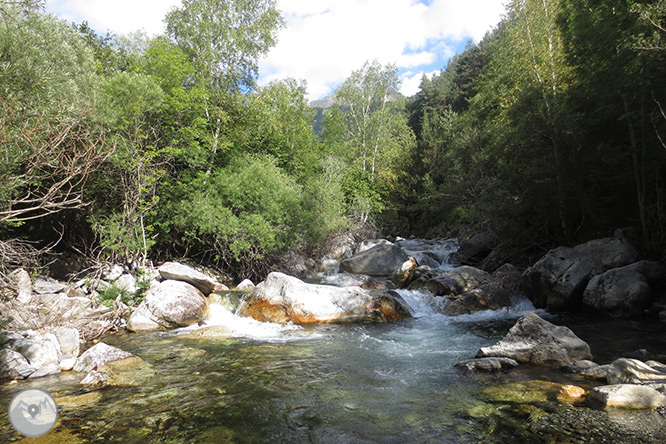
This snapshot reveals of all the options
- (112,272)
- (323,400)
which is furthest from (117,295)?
(323,400)

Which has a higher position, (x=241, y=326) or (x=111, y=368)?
(x=111, y=368)

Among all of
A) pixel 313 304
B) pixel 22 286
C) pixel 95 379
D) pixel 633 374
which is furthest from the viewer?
pixel 313 304

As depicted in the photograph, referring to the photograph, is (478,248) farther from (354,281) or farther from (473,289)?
(354,281)

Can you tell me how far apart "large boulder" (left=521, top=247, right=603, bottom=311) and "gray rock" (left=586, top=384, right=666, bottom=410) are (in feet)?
21.4

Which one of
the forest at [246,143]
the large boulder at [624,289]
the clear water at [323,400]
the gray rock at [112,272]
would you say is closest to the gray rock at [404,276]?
the forest at [246,143]

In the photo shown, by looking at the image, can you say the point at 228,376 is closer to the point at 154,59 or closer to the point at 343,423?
the point at 343,423

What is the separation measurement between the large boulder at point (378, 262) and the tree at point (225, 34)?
11782 mm

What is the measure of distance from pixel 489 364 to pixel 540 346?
3.44 feet

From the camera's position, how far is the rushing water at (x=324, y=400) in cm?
383

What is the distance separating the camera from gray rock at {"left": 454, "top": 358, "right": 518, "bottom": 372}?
18.6 feet

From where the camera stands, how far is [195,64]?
729 inches

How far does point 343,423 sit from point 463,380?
2.23 meters

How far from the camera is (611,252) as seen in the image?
10555 mm

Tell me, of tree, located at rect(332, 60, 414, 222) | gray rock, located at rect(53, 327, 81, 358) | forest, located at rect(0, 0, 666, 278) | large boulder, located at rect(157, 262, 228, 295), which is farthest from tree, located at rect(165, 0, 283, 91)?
gray rock, located at rect(53, 327, 81, 358)
